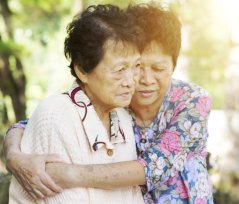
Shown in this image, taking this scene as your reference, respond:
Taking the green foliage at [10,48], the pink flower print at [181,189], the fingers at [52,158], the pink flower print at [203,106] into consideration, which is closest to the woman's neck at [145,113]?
the pink flower print at [203,106]

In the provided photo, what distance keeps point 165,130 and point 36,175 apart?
0.64 m

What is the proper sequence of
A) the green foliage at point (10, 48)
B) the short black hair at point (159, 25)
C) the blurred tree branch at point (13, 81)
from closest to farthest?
the short black hair at point (159, 25) < the green foliage at point (10, 48) < the blurred tree branch at point (13, 81)

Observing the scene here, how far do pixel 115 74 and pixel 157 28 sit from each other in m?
0.34

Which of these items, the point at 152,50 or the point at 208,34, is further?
the point at 208,34

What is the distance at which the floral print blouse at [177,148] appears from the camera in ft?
8.10

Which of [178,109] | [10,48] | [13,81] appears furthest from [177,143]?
[13,81]

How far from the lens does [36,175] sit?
231 centimetres

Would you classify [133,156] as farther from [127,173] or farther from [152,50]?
[152,50]

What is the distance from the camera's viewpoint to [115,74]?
2346 mm

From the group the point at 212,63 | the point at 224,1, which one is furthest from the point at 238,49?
the point at 212,63

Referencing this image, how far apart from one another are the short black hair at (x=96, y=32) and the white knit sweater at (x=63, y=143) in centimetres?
21

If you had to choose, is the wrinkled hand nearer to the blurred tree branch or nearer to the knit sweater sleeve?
the knit sweater sleeve

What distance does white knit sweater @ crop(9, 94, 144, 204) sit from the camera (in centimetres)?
231

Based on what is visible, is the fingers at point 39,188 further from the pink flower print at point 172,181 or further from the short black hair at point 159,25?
the short black hair at point 159,25
